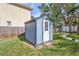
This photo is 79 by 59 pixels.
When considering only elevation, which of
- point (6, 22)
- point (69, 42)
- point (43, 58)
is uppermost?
point (6, 22)

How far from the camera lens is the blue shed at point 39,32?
2912 mm

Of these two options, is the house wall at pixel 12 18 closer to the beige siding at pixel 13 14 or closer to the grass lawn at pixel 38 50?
the beige siding at pixel 13 14

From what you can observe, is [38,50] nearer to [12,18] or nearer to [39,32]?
[39,32]

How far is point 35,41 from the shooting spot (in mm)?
2920

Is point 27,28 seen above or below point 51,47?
above

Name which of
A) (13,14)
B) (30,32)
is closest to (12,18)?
(13,14)

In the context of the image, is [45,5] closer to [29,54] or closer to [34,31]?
[34,31]

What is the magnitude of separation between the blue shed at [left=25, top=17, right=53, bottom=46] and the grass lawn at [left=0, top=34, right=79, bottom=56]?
0.08m

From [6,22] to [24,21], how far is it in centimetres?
21

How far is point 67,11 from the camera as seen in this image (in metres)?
2.94

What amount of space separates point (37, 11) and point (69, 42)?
528 mm

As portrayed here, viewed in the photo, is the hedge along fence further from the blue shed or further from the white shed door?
the white shed door

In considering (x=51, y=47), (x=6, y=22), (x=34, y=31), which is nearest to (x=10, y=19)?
(x=6, y=22)

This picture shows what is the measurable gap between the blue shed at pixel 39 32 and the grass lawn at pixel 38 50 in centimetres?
8
